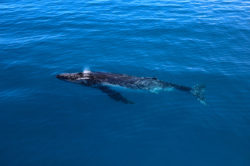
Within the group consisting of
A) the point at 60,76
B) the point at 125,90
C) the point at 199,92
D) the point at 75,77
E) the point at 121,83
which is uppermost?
the point at 60,76

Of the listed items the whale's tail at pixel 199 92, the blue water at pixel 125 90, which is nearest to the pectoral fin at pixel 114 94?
the blue water at pixel 125 90

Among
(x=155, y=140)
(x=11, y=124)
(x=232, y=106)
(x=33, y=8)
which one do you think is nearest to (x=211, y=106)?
(x=232, y=106)

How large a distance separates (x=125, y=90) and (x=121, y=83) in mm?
727

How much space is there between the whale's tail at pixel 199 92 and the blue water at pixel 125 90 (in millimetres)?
410

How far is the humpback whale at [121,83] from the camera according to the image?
20.6 meters

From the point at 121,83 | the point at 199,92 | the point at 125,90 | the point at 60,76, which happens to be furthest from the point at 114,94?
the point at 199,92

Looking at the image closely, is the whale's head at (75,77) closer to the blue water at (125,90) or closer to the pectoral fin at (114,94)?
the blue water at (125,90)

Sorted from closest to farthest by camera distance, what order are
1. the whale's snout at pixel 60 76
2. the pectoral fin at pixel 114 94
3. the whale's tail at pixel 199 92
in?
the whale's tail at pixel 199 92 < the pectoral fin at pixel 114 94 < the whale's snout at pixel 60 76

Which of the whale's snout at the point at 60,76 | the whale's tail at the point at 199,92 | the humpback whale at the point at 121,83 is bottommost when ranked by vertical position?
the whale's tail at the point at 199,92

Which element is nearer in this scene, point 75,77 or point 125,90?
point 125,90

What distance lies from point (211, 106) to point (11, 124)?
601 inches

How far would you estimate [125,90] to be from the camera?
21.4m

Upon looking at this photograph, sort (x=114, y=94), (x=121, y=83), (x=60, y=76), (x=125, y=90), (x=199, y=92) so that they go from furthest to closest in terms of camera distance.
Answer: (x=60, y=76), (x=121, y=83), (x=125, y=90), (x=114, y=94), (x=199, y=92)

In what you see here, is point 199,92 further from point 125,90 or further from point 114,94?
point 114,94
